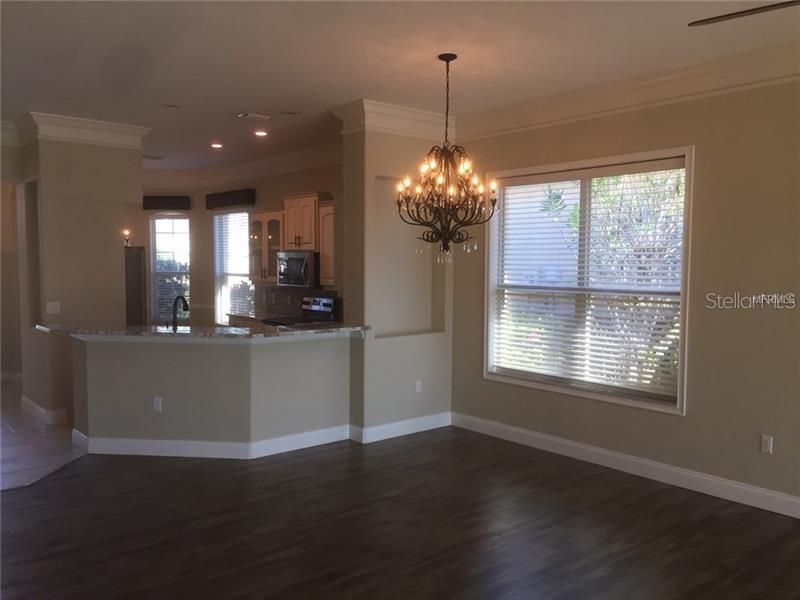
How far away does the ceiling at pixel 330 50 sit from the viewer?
10.6ft

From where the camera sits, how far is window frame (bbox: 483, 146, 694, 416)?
430 cm

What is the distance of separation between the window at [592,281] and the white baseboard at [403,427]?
687mm

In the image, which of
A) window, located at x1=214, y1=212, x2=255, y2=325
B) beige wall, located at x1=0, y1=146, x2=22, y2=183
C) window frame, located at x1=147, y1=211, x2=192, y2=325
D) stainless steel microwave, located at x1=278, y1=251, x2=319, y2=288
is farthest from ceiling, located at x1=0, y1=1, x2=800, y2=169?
window frame, located at x1=147, y1=211, x2=192, y2=325

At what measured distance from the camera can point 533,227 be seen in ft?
17.5

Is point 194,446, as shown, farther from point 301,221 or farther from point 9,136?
point 9,136

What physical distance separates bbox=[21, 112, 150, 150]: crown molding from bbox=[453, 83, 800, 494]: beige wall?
4.17m

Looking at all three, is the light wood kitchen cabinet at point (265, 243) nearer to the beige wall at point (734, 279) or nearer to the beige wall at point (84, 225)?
the beige wall at point (84, 225)

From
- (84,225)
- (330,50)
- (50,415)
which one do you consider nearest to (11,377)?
(50,415)

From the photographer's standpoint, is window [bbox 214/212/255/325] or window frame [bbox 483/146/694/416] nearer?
window frame [bbox 483/146/694/416]

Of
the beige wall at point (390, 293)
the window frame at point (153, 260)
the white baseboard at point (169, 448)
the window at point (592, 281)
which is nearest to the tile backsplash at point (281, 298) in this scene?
the beige wall at point (390, 293)

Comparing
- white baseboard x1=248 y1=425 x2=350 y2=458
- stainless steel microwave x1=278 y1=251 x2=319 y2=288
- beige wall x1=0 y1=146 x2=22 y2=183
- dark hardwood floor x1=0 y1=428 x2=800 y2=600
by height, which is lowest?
dark hardwood floor x1=0 y1=428 x2=800 y2=600

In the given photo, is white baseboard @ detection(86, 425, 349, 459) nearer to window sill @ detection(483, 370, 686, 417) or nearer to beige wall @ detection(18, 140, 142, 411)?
beige wall @ detection(18, 140, 142, 411)

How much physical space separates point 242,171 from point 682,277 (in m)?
6.14

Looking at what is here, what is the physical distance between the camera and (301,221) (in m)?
7.40
